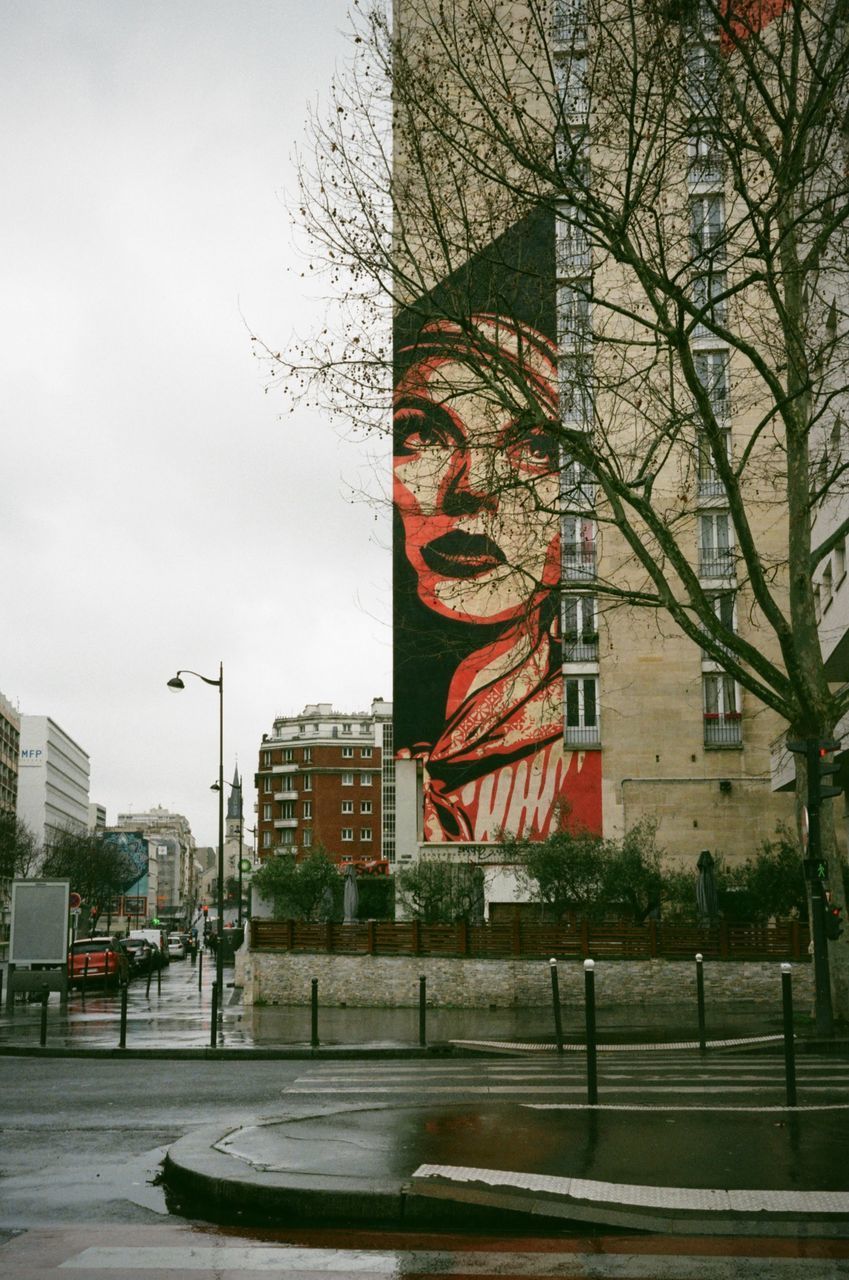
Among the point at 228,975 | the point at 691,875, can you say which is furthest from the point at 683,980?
the point at 228,975

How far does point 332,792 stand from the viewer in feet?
422

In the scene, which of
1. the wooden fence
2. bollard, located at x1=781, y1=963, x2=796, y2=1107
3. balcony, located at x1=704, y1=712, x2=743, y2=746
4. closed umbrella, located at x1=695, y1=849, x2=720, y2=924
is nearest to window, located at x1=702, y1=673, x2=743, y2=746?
balcony, located at x1=704, y1=712, x2=743, y2=746

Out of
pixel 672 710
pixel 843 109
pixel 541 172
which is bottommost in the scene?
pixel 672 710

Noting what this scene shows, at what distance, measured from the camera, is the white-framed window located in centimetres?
4472

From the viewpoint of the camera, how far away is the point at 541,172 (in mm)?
16719

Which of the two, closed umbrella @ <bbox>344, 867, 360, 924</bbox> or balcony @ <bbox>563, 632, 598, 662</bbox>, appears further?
balcony @ <bbox>563, 632, 598, 662</bbox>

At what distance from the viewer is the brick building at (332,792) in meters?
127

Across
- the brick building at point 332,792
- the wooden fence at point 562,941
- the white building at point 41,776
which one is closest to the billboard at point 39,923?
the wooden fence at point 562,941

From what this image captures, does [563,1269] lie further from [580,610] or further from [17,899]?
[580,610]

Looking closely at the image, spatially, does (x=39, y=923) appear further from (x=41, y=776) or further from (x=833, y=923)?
(x=41, y=776)

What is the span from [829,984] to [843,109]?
13393 mm

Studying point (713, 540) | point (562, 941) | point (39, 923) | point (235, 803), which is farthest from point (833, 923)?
point (235, 803)

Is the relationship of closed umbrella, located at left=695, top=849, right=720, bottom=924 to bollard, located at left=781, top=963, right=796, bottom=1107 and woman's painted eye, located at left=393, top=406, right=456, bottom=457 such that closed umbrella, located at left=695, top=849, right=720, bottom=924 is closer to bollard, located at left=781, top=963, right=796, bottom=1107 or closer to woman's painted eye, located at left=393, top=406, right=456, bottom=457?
woman's painted eye, located at left=393, top=406, right=456, bottom=457

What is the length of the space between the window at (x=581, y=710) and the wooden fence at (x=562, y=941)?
17.3m
